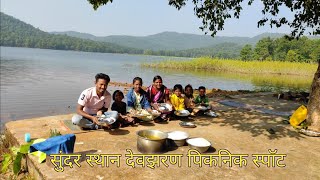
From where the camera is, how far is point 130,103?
711 cm

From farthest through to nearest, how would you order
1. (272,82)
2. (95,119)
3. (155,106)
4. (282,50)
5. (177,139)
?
(282,50), (272,82), (155,106), (95,119), (177,139)

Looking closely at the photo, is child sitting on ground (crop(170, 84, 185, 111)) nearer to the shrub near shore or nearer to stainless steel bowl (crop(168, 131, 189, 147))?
stainless steel bowl (crop(168, 131, 189, 147))

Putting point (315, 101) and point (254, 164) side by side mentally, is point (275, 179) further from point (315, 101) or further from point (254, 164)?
point (315, 101)

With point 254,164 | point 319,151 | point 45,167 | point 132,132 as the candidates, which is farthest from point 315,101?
point 45,167

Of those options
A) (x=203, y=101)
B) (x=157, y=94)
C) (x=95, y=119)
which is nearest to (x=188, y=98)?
(x=203, y=101)

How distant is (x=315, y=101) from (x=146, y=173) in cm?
525

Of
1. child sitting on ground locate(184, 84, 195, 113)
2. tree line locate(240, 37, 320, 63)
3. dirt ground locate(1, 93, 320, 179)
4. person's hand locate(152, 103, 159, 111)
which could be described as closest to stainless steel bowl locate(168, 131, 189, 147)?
Answer: dirt ground locate(1, 93, 320, 179)

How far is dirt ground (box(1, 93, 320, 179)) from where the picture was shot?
4.40m

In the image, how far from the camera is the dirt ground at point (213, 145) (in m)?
4.40

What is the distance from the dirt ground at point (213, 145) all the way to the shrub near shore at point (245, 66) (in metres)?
28.5

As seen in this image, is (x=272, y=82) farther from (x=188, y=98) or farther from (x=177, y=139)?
(x=177, y=139)

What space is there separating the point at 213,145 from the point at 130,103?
2.33 m

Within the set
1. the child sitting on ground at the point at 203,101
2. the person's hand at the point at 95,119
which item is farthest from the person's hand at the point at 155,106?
the person's hand at the point at 95,119

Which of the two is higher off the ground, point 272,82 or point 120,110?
point 120,110
